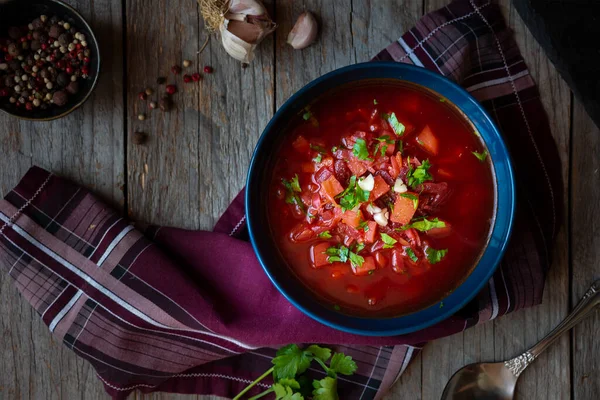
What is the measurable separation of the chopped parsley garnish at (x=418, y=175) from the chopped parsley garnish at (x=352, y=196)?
0.16 meters

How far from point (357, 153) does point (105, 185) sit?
1.15 metres

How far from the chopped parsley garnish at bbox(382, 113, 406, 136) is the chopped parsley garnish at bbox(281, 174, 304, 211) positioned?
0.41m

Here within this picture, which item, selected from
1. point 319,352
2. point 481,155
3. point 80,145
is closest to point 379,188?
point 481,155

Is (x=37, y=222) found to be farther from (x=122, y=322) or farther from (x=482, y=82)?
(x=482, y=82)

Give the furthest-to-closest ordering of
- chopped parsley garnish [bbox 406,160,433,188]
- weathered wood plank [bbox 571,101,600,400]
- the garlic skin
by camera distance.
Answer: weathered wood plank [bbox 571,101,600,400], the garlic skin, chopped parsley garnish [bbox 406,160,433,188]

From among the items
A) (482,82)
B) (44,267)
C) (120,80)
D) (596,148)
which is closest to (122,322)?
(44,267)

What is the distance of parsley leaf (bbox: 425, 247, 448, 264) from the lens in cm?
232

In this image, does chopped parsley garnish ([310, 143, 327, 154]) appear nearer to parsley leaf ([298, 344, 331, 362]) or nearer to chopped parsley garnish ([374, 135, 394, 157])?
chopped parsley garnish ([374, 135, 394, 157])

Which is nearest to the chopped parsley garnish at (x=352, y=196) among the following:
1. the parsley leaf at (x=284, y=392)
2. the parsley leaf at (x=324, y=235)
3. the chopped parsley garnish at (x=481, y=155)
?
the parsley leaf at (x=324, y=235)

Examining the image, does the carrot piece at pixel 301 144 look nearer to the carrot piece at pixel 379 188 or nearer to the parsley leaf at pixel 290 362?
the carrot piece at pixel 379 188

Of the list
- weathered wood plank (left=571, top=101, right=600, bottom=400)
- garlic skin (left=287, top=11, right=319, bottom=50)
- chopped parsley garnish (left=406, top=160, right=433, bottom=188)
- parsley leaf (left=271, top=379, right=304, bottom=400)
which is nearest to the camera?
chopped parsley garnish (left=406, top=160, right=433, bottom=188)

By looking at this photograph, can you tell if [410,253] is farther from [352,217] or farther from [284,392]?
[284,392]

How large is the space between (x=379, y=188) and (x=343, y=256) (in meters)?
0.29

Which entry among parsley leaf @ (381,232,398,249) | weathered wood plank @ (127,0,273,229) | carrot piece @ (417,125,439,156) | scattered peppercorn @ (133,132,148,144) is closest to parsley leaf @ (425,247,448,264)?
parsley leaf @ (381,232,398,249)
